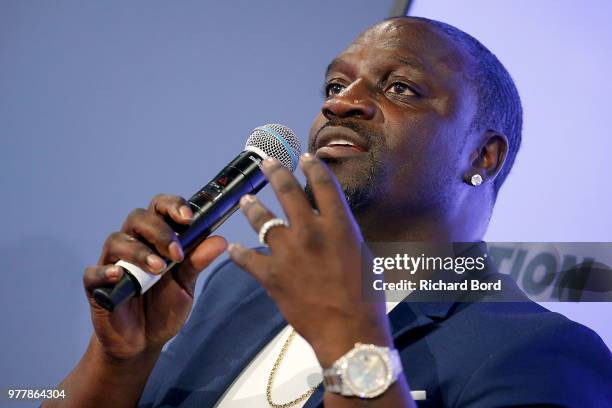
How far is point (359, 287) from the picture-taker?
880 millimetres

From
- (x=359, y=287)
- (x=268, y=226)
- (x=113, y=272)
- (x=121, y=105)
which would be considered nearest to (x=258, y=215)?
(x=268, y=226)

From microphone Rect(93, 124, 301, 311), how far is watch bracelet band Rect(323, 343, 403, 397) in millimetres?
322

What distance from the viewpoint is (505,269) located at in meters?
1.55

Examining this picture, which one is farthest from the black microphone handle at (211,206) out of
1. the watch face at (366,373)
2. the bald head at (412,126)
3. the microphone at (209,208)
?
the watch face at (366,373)

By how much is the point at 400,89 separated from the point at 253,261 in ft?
2.21

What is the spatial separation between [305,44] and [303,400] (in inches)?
54.6

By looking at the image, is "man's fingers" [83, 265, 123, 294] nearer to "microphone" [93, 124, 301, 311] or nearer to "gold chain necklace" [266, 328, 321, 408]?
"microphone" [93, 124, 301, 311]

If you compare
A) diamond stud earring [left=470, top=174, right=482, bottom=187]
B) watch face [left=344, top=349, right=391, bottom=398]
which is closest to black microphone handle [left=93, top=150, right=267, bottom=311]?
watch face [left=344, top=349, right=391, bottom=398]

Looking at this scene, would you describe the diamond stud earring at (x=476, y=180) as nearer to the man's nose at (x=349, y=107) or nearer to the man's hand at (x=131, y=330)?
the man's nose at (x=349, y=107)

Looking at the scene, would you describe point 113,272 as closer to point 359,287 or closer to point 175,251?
point 175,251

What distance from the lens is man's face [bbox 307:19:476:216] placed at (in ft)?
4.27

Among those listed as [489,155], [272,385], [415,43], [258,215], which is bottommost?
[272,385]

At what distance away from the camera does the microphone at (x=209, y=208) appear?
98cm

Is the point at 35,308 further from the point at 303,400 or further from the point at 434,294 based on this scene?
the point at 434,294
